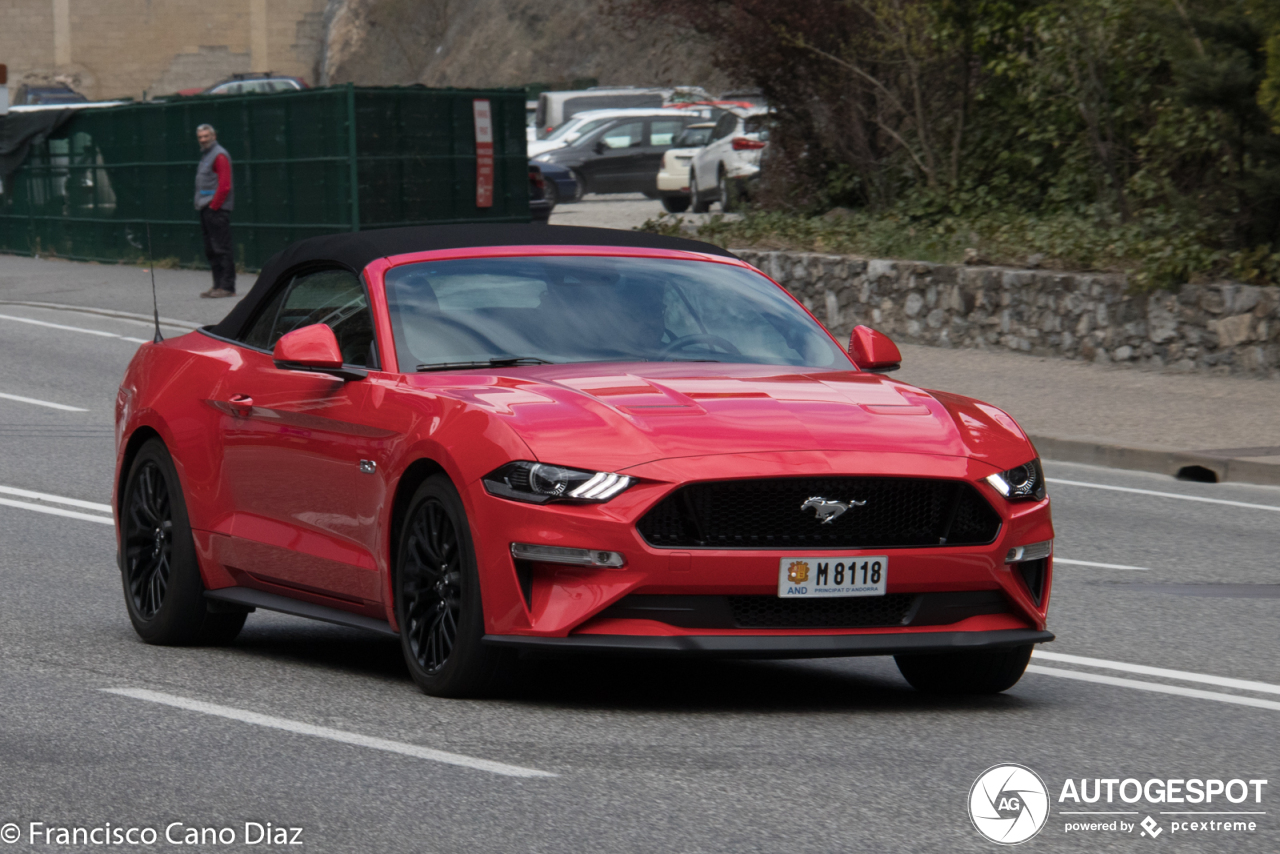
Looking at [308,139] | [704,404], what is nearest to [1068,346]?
[308,139]

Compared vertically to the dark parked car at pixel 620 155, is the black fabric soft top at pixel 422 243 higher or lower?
higher

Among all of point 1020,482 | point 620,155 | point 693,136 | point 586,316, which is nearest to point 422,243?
point 586,316

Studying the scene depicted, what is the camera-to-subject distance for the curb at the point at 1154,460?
1456 centimetres

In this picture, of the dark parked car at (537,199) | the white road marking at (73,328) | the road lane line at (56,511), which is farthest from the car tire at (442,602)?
the dark parked car at (537,199)

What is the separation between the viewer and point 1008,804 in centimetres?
531

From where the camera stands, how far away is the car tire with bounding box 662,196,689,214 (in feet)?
128

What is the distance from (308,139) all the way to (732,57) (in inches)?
240

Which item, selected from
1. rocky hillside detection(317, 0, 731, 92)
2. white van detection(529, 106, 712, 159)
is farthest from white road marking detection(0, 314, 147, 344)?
rocky hillside detection(317, 0, 731, 92)

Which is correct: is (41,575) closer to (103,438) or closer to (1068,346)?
(103,438)

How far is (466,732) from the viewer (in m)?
6.12

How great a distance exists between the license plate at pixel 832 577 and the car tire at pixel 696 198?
30.7m

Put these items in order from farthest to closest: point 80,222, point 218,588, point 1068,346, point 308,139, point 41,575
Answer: point 80,222 → point 308,139 → point 1068,346 → point 41,575 → point 218,588

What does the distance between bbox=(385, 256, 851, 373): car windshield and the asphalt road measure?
1.13 m

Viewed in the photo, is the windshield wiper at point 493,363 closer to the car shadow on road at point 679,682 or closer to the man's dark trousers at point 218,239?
the car shadow on road at point 679,682
